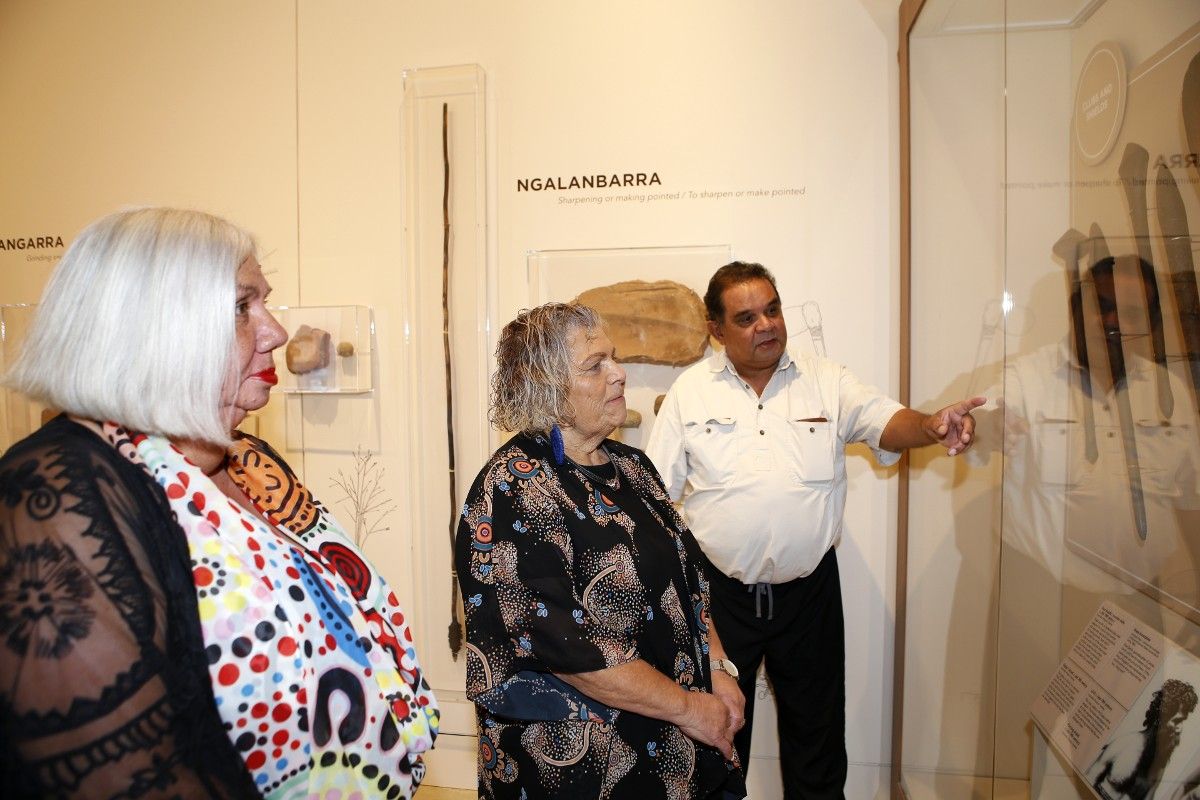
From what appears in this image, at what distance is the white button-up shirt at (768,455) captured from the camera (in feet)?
7.80

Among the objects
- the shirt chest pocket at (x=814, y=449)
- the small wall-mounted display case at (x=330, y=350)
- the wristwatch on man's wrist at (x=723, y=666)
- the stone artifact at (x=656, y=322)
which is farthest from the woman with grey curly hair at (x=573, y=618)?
the small wall-mounted display case at (x=330, y=350)

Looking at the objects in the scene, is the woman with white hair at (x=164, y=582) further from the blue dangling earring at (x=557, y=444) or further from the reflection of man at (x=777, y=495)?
the reflection of man at (x=777, y=495)

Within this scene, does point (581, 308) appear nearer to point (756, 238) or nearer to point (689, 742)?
point (689, 742)

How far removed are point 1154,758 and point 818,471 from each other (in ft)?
4.61

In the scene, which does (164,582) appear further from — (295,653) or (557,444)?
(557,444)

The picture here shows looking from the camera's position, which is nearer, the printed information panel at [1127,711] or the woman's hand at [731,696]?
the printed information panel at [1127,711]

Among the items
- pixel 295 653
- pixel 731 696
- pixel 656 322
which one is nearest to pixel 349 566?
pixel 295 653

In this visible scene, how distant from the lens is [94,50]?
334 centimetres

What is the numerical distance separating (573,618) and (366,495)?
2002mm

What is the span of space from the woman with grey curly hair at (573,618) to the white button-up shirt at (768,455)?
2.62ft

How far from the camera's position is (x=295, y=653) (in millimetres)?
938

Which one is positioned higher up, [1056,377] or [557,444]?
[1056,377]

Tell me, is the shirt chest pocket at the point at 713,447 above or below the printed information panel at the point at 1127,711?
above

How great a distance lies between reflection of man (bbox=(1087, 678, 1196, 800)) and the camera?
980 millimetres
